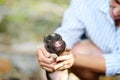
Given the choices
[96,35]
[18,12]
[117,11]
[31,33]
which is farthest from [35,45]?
[117,11]

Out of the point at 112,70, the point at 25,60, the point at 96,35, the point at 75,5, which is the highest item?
the point at 75,5

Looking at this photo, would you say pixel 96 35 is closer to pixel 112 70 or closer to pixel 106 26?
pixel 106 26

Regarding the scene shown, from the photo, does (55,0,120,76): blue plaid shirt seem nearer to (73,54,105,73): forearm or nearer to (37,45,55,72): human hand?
(73,54,105,73): forearm

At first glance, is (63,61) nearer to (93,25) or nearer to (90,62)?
(90,62)

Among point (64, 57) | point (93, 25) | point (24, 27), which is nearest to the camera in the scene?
point (64, 57)

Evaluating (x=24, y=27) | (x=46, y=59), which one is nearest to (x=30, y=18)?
(x=24, y=27)

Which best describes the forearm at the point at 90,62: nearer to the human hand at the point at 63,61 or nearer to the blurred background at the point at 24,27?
the human hand at the point at 63,61
